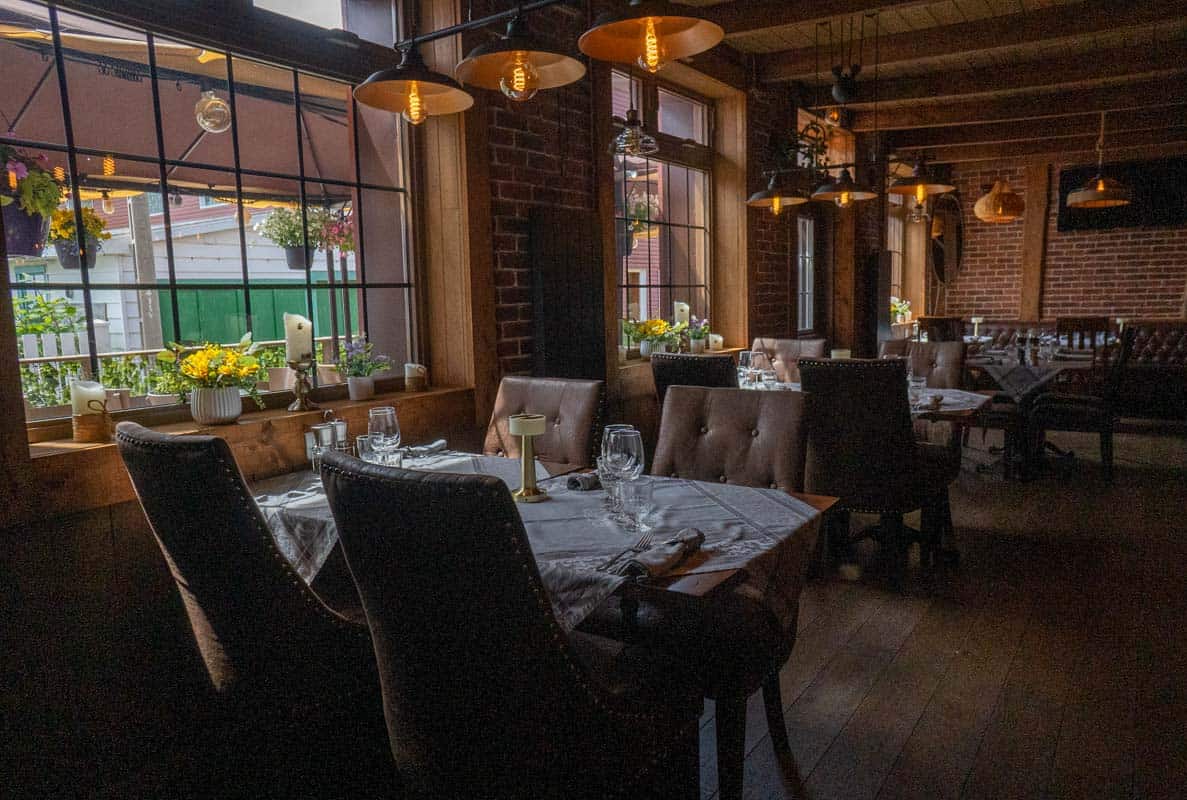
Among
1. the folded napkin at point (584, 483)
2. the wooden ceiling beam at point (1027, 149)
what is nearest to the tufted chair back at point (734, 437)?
the folded napkin at point (584, 483)

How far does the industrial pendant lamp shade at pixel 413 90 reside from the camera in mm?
2174

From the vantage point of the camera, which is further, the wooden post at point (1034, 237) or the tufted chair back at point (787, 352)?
the wooden post at point (1034, 237)

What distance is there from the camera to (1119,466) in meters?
5.58

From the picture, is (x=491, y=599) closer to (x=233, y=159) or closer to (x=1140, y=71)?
(x=233, y=159)

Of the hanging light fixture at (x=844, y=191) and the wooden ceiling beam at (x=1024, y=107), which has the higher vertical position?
the wooden ceiling beam at (x=1024, y=107)

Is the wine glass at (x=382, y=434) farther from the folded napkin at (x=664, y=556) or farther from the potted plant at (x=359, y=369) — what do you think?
the folded napkin at (x=664, y=556)

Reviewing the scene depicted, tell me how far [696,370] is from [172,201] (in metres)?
2.16

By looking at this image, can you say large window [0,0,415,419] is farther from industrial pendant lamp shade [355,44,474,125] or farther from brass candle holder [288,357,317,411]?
industrial pendant lamp shade [355,44,474,125]

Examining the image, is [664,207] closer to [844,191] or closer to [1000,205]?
[844,191]

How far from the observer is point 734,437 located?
2428mm

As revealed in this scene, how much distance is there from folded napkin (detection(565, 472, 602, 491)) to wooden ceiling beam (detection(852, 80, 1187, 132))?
20.1ft

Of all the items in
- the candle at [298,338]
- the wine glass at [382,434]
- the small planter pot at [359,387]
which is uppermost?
the candle at [298,338]

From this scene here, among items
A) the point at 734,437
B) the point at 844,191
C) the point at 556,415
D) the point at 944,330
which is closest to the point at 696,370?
the point at 556,415

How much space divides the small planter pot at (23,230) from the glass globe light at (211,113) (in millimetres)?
637
